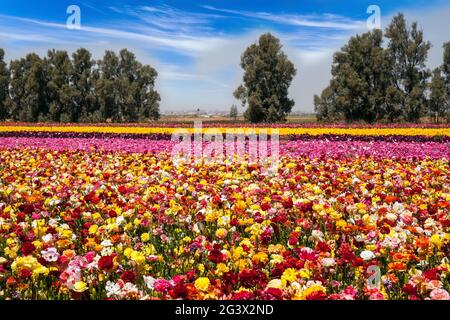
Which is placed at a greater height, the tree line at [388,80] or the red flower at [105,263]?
the tree line at [388,80]

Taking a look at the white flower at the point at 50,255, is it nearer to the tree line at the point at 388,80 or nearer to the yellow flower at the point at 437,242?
the yellow flower at the point at 437,242

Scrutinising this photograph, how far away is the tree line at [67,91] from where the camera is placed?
56750mm

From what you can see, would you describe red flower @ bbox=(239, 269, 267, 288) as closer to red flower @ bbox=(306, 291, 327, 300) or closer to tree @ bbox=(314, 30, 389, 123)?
red flower @ bbox=(306, 291, 327, 300)

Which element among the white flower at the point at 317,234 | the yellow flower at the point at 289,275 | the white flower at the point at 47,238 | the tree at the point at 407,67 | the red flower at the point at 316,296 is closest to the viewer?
the red flower at the point at 316,296

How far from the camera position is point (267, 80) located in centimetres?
5362

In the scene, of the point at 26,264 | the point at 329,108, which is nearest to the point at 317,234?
Answer: the point at 26,264

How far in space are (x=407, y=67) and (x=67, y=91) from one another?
127 ft

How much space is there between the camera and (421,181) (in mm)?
6953

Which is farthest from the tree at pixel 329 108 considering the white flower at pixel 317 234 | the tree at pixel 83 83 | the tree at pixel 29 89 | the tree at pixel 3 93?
the white flower at pixel 317 234

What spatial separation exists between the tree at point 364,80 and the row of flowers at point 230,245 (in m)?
41.5

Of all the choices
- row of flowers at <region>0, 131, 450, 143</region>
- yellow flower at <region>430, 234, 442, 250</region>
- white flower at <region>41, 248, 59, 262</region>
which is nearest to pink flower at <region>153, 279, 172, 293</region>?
white flower at <region>41, 248, 59, 262</region>

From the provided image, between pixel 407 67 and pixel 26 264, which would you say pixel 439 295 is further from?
pixel 407 67

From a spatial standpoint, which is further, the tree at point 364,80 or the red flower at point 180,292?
the tree at point 364,80
